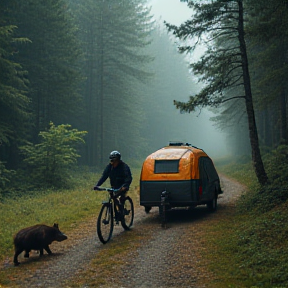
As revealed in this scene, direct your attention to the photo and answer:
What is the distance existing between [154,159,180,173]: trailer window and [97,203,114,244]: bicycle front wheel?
8.62ft

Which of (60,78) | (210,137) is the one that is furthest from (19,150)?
(210,137)

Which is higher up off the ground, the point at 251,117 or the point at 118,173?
the point at 251,117

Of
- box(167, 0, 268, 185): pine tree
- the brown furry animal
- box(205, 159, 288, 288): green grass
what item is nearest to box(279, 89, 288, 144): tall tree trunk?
box(167, 0, 268, 185): pine tree

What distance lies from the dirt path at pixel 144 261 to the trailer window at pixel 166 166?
65.4 inches

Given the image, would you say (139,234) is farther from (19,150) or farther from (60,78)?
(60,78)

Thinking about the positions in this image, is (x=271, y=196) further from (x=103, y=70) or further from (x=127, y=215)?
(x=103, y=70)

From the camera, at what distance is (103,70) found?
33062mm

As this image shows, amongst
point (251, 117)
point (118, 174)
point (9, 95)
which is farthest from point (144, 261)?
point (9, 95)

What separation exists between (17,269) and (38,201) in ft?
25.2

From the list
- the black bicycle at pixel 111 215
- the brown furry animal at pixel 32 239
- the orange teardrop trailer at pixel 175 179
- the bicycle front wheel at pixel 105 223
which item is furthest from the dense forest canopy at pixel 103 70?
the brown furry animal at pixel 32 239

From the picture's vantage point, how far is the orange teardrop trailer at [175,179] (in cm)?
1119

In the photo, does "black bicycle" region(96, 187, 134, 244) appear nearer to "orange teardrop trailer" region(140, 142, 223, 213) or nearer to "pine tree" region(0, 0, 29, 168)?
"orange teardrop trailer" region(140, 142, 223, 213)

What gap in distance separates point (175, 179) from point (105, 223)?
296 centimetres

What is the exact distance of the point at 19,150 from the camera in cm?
2048
